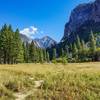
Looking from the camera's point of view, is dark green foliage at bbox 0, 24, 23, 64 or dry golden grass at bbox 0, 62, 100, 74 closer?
dry golden grass at bbox 0, 62, 100, 74

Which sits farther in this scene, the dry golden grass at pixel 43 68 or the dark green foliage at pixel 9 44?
the dark green foliage at pixel 9 44

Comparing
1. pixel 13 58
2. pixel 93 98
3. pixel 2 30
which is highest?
pixel 2 30

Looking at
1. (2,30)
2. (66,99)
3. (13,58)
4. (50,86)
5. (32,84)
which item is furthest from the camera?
(13,58)

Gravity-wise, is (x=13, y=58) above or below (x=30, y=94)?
above

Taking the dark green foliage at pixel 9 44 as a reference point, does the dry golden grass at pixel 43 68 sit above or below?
below

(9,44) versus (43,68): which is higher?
(9,44)

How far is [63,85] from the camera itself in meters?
17.3

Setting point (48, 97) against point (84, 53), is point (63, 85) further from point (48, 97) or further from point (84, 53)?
point (84, 53)

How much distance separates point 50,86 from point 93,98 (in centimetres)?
312

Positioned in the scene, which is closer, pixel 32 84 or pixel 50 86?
pixel 50 86

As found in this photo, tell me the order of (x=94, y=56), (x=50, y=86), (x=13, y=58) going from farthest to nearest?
1. (x=94, y=56)
2. (x=13, y=58)
3. (x=50, y=86)

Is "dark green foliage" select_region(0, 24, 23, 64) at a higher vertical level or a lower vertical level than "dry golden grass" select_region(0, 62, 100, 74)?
higher

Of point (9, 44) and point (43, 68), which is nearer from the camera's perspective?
point (43, 68)

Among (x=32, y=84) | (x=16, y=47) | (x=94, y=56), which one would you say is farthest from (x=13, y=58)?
(x=32, y=84)
